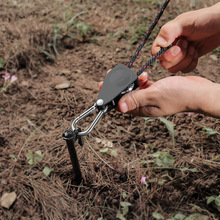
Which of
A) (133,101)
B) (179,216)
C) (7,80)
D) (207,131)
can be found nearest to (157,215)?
(179,216)

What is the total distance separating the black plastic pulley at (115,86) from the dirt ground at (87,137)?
502mm

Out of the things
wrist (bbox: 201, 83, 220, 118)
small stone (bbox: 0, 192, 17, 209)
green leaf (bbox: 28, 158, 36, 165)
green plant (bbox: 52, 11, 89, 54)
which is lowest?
small stone (bbox: 0, 192, 17, 209)

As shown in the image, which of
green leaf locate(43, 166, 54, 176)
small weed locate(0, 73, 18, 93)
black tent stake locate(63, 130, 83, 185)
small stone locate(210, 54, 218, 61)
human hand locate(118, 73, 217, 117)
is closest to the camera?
black tent stake locate(63, 130, 83, 185)

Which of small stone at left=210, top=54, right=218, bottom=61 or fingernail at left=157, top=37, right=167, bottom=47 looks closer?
fingernail at left=157, top=37, right=167, bottom=47

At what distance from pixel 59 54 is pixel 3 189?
4.27 feet

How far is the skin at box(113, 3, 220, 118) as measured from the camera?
43.9 inches

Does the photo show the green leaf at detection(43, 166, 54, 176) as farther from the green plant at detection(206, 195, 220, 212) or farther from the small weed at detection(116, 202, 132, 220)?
the green plant at detection(206, 195, 220, 212)

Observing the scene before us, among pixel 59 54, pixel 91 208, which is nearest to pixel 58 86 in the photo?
pixel 59 54

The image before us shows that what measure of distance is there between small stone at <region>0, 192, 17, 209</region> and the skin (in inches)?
29.2

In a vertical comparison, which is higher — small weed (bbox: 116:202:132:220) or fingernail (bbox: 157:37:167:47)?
fingernail (bbox: 157:37:167:47)

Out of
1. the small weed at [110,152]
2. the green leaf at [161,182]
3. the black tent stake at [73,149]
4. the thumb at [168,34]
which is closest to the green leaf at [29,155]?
the black tent stake at [73,149]

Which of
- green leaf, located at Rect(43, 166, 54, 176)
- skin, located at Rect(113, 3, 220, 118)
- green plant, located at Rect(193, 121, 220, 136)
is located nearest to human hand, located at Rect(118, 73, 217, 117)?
skin, located at Rect(113, 3, 220, 118)

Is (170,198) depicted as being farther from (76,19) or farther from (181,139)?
(76,19)

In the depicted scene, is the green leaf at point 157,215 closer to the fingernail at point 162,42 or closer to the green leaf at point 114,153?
the green leaf at point 114,153
